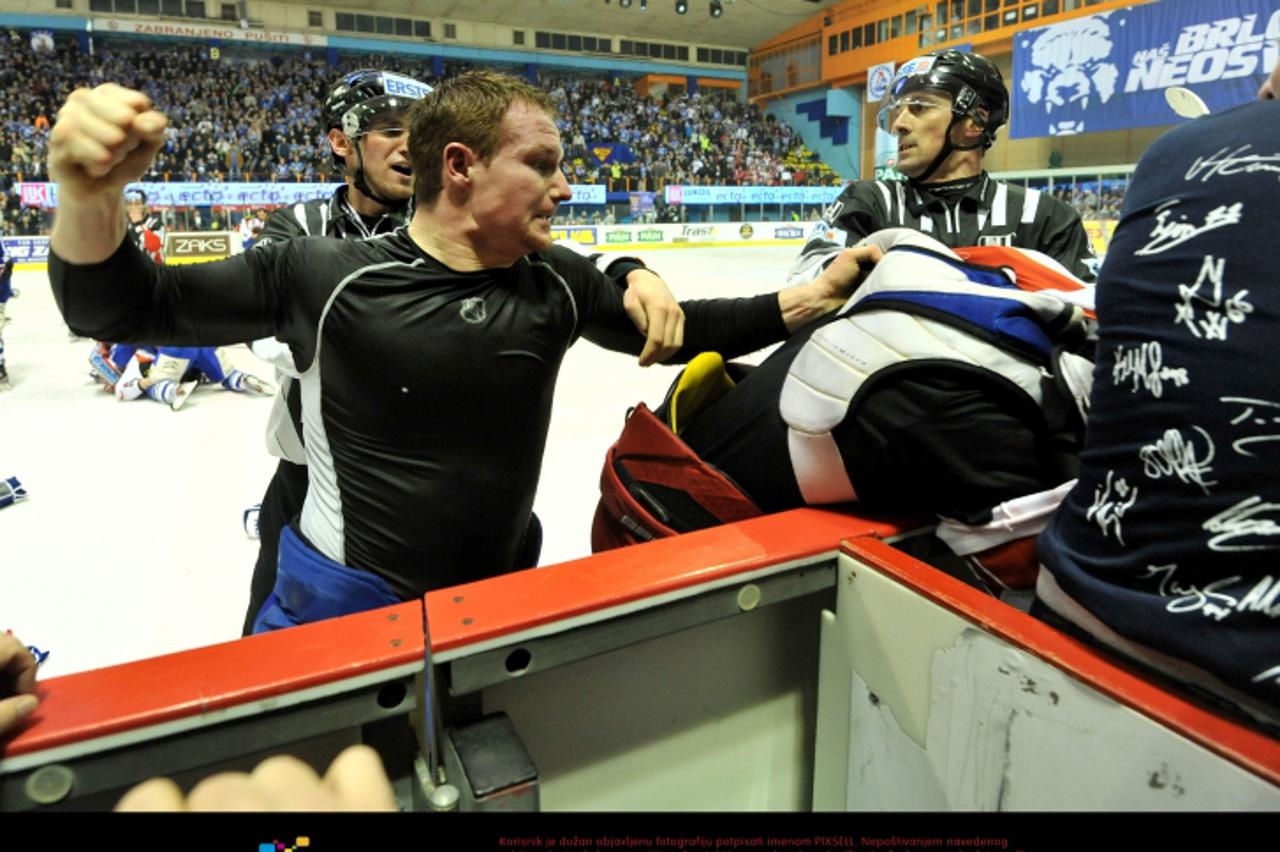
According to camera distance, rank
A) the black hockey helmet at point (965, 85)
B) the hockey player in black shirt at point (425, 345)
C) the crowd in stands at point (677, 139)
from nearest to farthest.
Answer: the hockey player in black shirt at point (425, 345)
the black hockey helmet at point (965, 85)
the crowd in stands at point (677, 139)

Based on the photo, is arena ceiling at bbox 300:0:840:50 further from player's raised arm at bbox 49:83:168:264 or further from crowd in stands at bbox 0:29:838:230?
player's raised arm at bbox 49:83:168:264

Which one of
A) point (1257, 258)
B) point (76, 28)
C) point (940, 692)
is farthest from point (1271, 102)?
point (76, 28)

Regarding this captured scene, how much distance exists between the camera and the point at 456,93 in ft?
4.27

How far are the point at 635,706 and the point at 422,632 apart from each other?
326 millimetres
